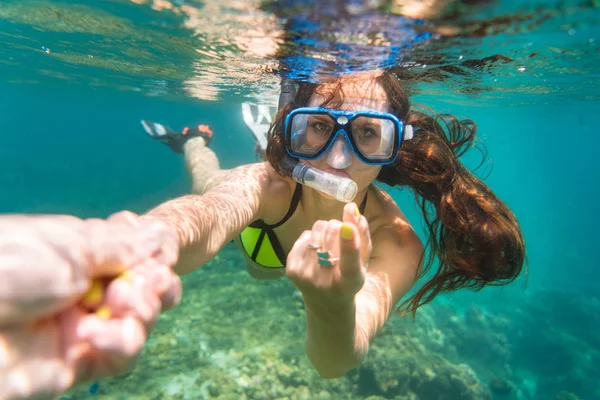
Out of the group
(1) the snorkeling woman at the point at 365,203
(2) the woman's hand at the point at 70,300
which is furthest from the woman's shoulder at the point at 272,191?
(2) the woman's hand at the point at 70,300

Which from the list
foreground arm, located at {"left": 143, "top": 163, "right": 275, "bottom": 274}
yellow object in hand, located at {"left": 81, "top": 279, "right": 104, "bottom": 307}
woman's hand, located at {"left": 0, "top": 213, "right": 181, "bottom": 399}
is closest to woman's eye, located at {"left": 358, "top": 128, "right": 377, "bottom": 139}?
foreground arm, located at {"left": 143, "top": 163, "right": 275, "bottom": 274}

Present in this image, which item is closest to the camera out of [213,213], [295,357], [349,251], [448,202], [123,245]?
[123,245]

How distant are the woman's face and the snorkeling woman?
11 mm

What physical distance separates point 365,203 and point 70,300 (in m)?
2.85

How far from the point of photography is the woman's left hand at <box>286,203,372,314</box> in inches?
57.4

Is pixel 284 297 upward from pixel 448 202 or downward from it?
downward

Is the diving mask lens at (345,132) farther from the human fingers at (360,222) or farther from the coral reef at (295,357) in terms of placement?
the coral reef at (295,357)

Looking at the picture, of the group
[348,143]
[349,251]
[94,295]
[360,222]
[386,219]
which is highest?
[348,143]

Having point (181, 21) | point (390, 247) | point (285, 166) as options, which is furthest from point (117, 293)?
point (181, 21)

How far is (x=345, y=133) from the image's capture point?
294cm

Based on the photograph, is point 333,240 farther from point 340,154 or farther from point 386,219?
point 386,219

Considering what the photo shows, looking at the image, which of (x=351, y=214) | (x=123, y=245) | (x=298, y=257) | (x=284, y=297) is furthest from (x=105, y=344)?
(x=284, y=297)

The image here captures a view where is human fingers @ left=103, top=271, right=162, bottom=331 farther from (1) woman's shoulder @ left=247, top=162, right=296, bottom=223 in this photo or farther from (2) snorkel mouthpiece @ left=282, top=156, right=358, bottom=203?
(1) woman's shoulder @ left=247, top=162, right=296, bottom=223

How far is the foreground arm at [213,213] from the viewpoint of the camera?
193cm
